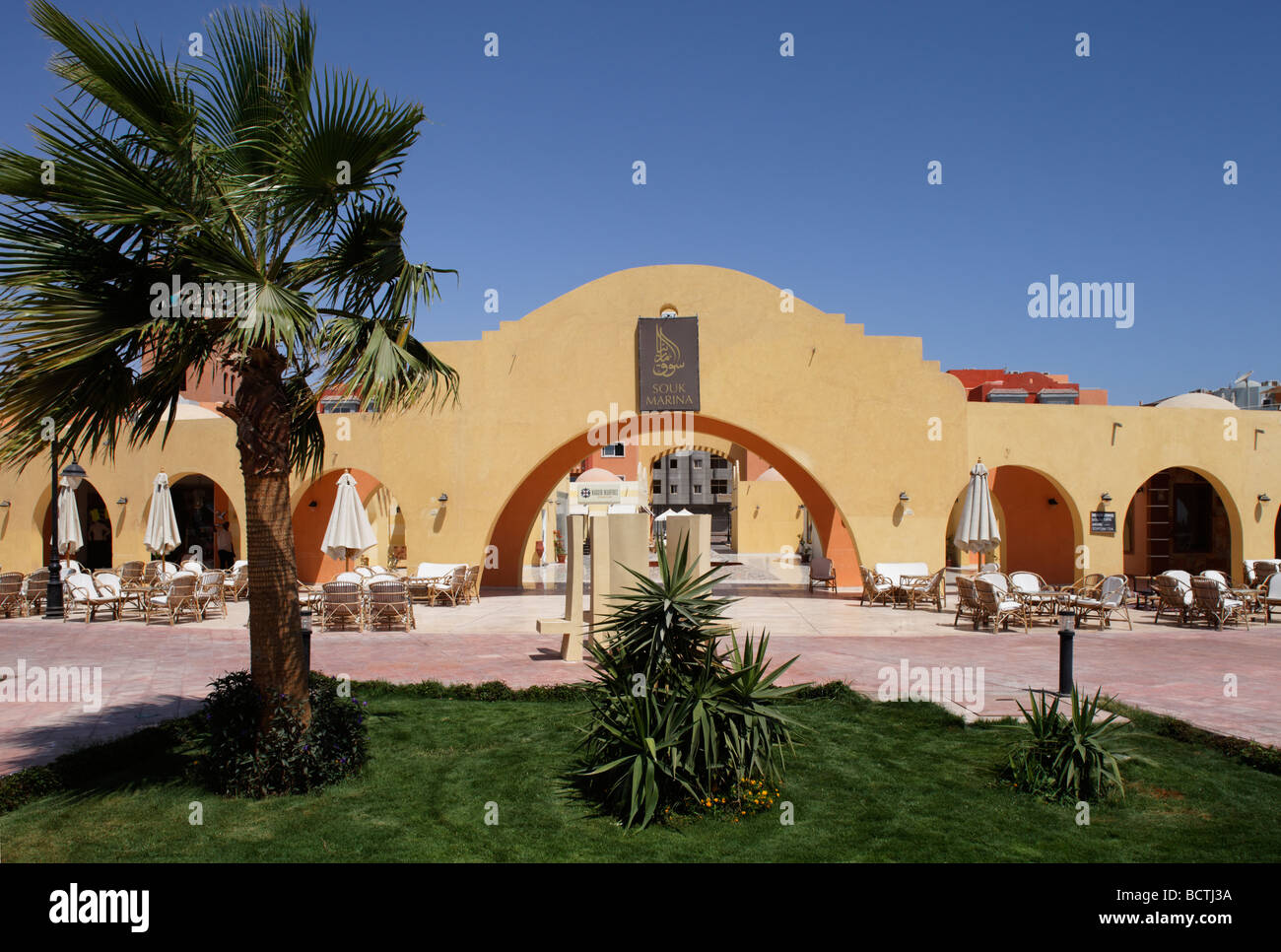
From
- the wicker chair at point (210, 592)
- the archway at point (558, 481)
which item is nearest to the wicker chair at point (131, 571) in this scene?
the wicker chair at point (210, 592)

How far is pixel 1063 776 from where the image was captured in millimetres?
5938

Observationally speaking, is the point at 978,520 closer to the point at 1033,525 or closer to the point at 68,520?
the point at 1033,525

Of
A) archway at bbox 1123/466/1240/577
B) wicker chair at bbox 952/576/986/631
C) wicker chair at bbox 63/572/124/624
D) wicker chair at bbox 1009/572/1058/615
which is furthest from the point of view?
archway at bbox 1123/466/1240/577

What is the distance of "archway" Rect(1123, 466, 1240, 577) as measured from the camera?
22125mm

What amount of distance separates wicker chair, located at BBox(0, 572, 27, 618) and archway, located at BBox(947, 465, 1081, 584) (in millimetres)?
20241

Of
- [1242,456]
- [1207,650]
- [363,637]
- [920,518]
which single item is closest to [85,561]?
[363,637]

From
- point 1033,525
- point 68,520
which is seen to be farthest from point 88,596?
point 1033,525

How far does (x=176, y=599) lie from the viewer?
49.1 ft

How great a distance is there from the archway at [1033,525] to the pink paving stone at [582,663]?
5861 mm

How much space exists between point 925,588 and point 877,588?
0.92 m

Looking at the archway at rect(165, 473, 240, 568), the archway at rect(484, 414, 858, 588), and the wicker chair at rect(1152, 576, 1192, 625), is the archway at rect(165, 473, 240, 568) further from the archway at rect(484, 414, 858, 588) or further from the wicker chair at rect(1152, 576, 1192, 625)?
the wicker chair at rect(1152, 576, 1192, 625)

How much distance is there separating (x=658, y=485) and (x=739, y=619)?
52.0 metres

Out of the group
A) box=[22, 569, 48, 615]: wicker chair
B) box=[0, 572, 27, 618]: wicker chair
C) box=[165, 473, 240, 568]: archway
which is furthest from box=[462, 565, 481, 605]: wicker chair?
box=[165, 473, 240, 568]: archway
